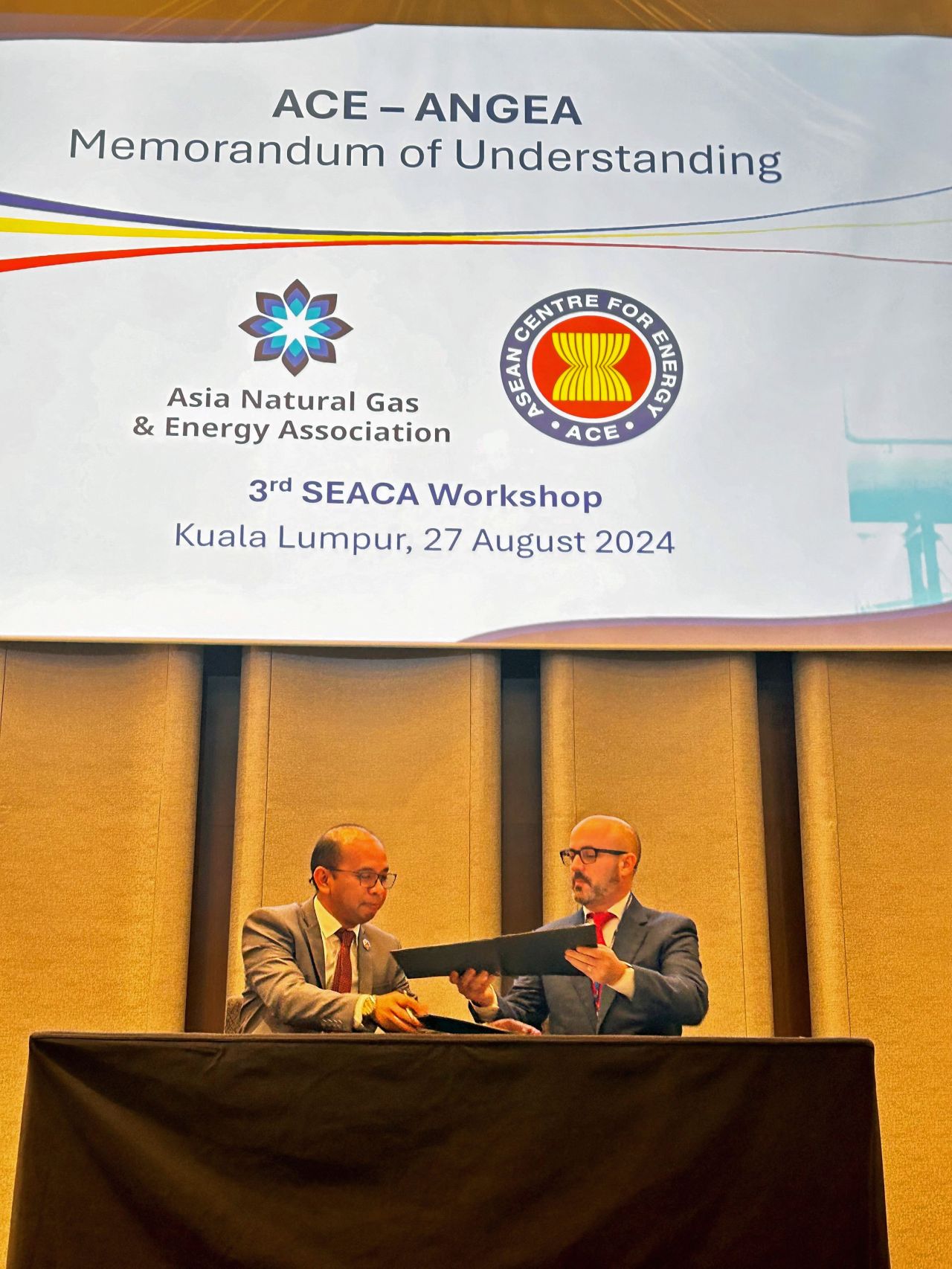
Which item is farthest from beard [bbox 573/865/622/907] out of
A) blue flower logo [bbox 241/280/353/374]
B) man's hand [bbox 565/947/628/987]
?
blue flower logo [bbox 241/280/353/374]

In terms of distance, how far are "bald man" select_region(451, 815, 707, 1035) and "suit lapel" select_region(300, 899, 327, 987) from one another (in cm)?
32

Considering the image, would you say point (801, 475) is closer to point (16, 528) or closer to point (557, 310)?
point (557, 310)

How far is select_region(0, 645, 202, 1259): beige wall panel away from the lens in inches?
150

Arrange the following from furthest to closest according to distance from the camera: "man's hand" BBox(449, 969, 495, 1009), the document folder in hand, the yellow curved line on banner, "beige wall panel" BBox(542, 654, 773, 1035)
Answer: the yellow curved line on banner, "beige wall panel" BBox(542, 654, 773, 1035), "man's hand" BBox(449, 969, 495, 1009), the document folder in hand

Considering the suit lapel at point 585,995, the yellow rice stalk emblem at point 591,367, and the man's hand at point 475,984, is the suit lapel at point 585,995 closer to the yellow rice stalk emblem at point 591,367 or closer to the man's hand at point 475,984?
the man's hand at point 475,984

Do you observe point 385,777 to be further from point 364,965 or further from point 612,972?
point 612,972

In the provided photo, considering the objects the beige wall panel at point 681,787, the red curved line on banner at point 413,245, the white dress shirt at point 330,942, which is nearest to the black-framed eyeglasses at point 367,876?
the white dress shirt at point 330,942

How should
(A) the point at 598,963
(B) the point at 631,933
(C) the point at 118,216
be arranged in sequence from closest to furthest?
(A) the point at 598,963 < (B) the point at 631,933 < (C) the point at 118,216

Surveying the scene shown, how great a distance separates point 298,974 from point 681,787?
1.60 metres

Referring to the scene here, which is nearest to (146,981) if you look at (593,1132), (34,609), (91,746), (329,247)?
(91,746)

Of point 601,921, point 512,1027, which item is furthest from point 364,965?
point 601,921

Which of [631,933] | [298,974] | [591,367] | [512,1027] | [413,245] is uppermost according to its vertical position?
[413,245]

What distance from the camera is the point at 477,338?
4.00 metres

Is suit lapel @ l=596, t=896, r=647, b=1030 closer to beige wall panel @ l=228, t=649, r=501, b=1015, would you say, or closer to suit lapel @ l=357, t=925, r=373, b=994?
suit lapel @ l=357, t=925, r=373, b=994
